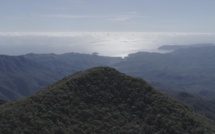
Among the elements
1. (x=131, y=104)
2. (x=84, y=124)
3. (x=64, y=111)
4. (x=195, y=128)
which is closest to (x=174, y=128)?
(x=195, y=128)

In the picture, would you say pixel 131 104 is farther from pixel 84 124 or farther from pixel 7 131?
pixel 7 131

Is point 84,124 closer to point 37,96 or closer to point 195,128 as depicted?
point 37,96

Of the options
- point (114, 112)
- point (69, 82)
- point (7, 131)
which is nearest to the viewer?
point (7, 131)

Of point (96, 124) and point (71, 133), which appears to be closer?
point (71, 133)

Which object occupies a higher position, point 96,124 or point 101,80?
point 101,80

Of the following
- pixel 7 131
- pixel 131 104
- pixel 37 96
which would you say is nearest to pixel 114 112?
pixel 131 104

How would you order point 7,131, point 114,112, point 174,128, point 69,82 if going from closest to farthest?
point 7,131 < point 174,128 < point 114,112 < point 69,82
